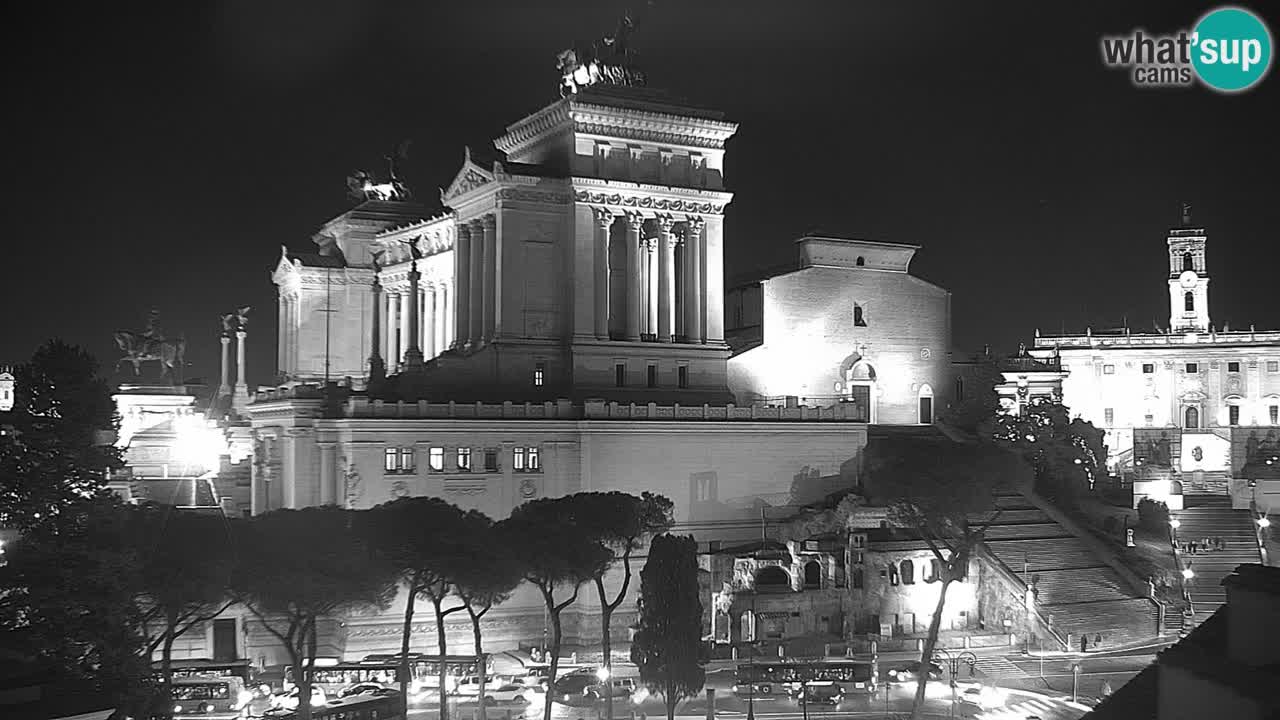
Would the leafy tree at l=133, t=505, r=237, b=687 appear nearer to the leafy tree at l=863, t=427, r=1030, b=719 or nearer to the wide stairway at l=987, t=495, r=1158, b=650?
the leafy tree at l=863, t=427, r=1030, b=719

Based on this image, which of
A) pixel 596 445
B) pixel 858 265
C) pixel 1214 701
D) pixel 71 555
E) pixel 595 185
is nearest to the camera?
pixel 1214 701

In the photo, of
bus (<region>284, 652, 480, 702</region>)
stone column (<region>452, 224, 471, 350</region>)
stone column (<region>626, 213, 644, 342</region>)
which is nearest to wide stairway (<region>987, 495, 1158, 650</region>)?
stone column (<region>626, 213, 644, 342</region>)

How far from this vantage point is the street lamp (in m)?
54.7

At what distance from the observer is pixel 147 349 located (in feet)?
311

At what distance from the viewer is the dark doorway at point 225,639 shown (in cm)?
6128

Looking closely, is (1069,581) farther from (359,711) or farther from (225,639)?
(225,639)

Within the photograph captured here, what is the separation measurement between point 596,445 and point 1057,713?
1135 inches

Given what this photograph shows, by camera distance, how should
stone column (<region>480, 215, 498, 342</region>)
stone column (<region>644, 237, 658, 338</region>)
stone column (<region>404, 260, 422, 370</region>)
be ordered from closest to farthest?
stone column (<region>404, 260, 422, 370</region>)
stone column (<region>480, 215, 498, 342</region>)
stone column (<region>644, 237, 658, 338</region>)

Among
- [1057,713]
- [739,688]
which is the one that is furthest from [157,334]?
[1057,713]

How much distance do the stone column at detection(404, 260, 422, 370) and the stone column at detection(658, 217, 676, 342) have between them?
50.3ft

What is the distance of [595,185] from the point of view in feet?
254

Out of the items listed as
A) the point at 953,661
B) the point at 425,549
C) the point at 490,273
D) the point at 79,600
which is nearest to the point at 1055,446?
the point at 953,661

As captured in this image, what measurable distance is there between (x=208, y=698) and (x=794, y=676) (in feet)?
82.1

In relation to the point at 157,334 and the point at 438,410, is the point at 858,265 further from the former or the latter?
the point at 157,334
